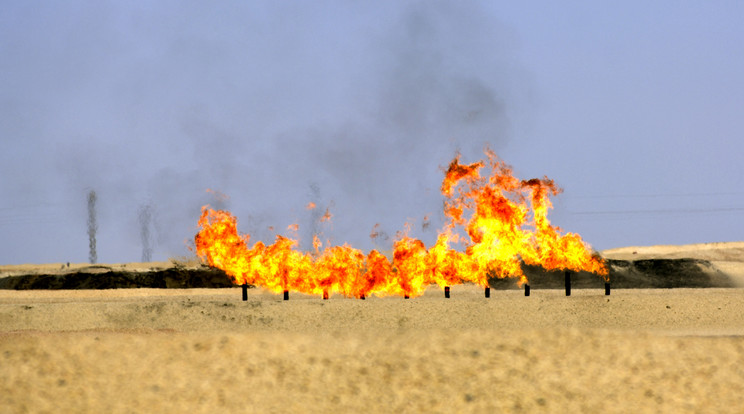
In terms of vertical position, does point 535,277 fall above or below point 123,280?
below

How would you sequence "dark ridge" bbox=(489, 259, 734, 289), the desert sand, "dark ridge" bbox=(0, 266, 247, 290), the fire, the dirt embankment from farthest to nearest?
"dark ridge" bbox=(0, 266, 247, 290) → the dirt embankment → "dark ridge" bbox=(489, 259, 734, 289) → the fire → the desert sand

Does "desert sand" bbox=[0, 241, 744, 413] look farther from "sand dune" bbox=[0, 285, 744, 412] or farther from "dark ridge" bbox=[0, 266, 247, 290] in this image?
"dark ridge" bbox=[0, 266, 247, 290]

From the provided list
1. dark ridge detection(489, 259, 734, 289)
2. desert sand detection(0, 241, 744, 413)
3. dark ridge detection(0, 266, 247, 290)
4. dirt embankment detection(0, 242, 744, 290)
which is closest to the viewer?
desert sand detection(0, 241, 744, 413)

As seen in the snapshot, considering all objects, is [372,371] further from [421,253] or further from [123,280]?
[123,280]

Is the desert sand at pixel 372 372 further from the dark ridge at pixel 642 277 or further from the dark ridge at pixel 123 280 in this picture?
the dark ridge at pixel 123 280

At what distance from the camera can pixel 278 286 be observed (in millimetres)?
30047

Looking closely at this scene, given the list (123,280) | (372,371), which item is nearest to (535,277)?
(123,280)

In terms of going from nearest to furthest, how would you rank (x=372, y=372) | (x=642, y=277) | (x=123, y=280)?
(x=372, y=372) → (x=642, y=277) → (x=123, y=280)

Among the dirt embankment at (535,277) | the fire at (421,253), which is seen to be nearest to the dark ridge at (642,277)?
the dirt embankment at (535,277)

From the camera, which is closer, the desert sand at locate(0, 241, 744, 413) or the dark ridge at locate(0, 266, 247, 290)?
the desert sand at locate(0, 241, 744, 413)

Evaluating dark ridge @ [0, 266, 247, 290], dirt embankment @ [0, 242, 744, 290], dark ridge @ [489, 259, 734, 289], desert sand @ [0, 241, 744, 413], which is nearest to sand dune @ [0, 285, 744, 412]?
desert sand @ [0, 241, 744, 413]

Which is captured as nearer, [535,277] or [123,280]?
[535,277]

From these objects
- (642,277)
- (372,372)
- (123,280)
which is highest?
(123,280)

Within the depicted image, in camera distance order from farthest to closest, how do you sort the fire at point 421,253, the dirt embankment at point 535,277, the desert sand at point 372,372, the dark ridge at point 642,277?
the dirt embankment at point 535,277 < the dark ridge at point 642,277 < the fire at point 421,253 < the desert sand at point 372,372
